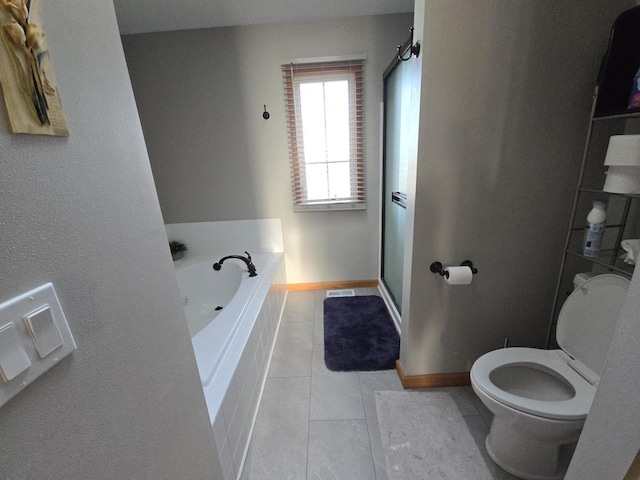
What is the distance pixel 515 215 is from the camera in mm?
1306

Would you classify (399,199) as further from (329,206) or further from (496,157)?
(496,157)

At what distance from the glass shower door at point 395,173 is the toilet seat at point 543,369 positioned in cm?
95

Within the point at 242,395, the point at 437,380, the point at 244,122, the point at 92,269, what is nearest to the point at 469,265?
the point at 437,380

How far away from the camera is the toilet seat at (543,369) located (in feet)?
3.22

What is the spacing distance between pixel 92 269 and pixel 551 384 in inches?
68.1

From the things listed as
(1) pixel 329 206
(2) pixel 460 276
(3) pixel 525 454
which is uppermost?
(1) pixel 329 206

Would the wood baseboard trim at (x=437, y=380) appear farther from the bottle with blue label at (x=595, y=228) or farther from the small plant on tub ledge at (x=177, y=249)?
the small plant on tub ledge at (x=177, y=249)

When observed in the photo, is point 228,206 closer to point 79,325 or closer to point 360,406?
point 360,406

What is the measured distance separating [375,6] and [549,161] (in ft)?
5.69

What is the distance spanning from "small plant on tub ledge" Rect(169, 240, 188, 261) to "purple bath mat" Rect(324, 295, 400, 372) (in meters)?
1.48

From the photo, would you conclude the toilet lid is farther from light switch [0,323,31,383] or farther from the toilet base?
light switch [0,323,31,383]

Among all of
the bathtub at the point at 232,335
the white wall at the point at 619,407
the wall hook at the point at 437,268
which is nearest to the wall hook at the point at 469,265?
the wall hook at the point at 437,268

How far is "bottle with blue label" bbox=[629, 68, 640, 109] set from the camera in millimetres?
959

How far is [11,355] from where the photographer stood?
35 cm
